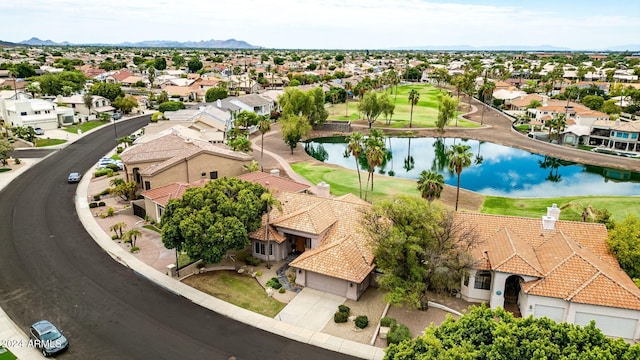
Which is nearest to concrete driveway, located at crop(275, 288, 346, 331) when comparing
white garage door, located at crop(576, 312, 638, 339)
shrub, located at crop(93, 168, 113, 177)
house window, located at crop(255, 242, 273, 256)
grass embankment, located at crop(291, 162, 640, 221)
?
house window, located at crop(255, 242, 273, 256)

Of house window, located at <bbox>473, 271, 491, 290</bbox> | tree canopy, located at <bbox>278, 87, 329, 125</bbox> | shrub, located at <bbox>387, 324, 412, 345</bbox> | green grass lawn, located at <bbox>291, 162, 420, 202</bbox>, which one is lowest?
green grass lawn, located at <bbox>291, 162, 420, 202</bbox>

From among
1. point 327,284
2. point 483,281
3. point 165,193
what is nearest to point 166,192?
point 165,193

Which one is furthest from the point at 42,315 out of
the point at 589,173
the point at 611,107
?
the point at 611,107

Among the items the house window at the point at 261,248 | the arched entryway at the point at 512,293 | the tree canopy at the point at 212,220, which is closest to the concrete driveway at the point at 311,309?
the house window at the point at 261,248

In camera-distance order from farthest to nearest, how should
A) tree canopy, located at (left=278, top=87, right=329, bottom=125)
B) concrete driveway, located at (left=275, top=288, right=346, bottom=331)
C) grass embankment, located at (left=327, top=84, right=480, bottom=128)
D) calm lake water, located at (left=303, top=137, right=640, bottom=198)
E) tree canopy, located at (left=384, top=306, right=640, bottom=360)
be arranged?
grass embankment, located at (left=327, top=84, right=480, bottom=128) < tree canopy, located at (left=278, top=87, right=329, bottom=125) < calm lake water, located at (left=303, top=137, right=640, bottom=198) < concrete driveway, located at (left=275, top=288, right=346, bottom=331) < tree canopy, located at (left=384, top=306, right=640, bottom=360)

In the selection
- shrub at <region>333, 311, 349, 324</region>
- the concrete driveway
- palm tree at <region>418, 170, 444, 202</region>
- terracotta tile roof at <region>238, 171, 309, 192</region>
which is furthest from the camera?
terracotta tile roof at <region>238, 171, 309, 192</region>

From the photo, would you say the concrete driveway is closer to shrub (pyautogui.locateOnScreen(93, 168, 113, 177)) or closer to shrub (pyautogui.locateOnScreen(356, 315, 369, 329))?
shrub (pyautogui.locateOnScreen(356, 315, 369, 329))

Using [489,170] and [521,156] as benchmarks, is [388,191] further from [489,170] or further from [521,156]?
[521,156]

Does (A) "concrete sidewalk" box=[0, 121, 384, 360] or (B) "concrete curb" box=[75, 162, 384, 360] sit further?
(B) "concrete curb" box=[75, 162, 384, 360]
